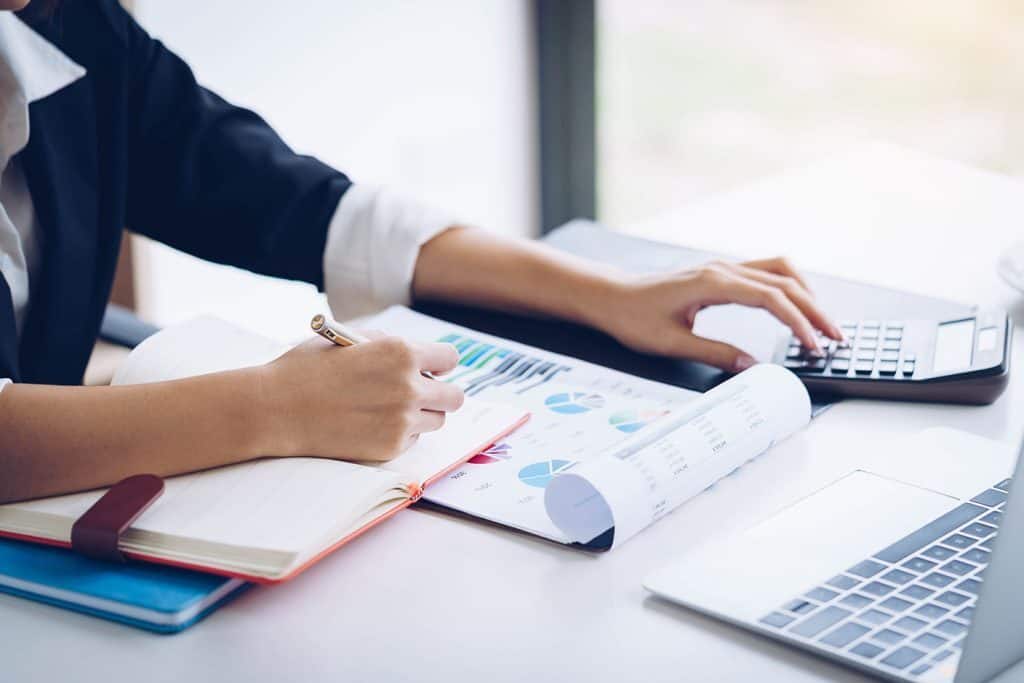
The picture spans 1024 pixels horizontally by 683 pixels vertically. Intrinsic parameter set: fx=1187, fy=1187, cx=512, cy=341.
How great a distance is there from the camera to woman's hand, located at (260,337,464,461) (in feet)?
2.61

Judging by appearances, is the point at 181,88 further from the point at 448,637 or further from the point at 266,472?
the point at 448,637

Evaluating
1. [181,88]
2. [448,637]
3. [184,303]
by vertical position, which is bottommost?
[184,303]

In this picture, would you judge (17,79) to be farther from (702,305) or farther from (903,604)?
(903,604)

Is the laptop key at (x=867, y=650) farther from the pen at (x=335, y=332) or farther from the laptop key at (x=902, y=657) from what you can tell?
the pen at (x=335, y=332)

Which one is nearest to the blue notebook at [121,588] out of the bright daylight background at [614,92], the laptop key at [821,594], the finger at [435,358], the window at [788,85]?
the finger at [435,358]

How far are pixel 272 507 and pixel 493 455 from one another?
0.18 meters

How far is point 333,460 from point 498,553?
0.14 metres

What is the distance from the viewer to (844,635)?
620 mm

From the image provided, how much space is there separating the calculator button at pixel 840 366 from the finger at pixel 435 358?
31cm

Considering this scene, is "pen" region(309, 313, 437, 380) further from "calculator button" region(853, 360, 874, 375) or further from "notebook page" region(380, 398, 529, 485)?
"calculator button" region(853, 360, 874, 375)

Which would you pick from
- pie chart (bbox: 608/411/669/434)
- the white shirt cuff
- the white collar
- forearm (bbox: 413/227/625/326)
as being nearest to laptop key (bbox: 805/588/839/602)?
pie chart (bbox: 608/411/669/434)

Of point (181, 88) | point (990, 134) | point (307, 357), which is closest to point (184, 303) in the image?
point (181, 88)

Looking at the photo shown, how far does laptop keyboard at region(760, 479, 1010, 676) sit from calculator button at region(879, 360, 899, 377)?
24 cm

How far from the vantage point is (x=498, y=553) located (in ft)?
2.41
